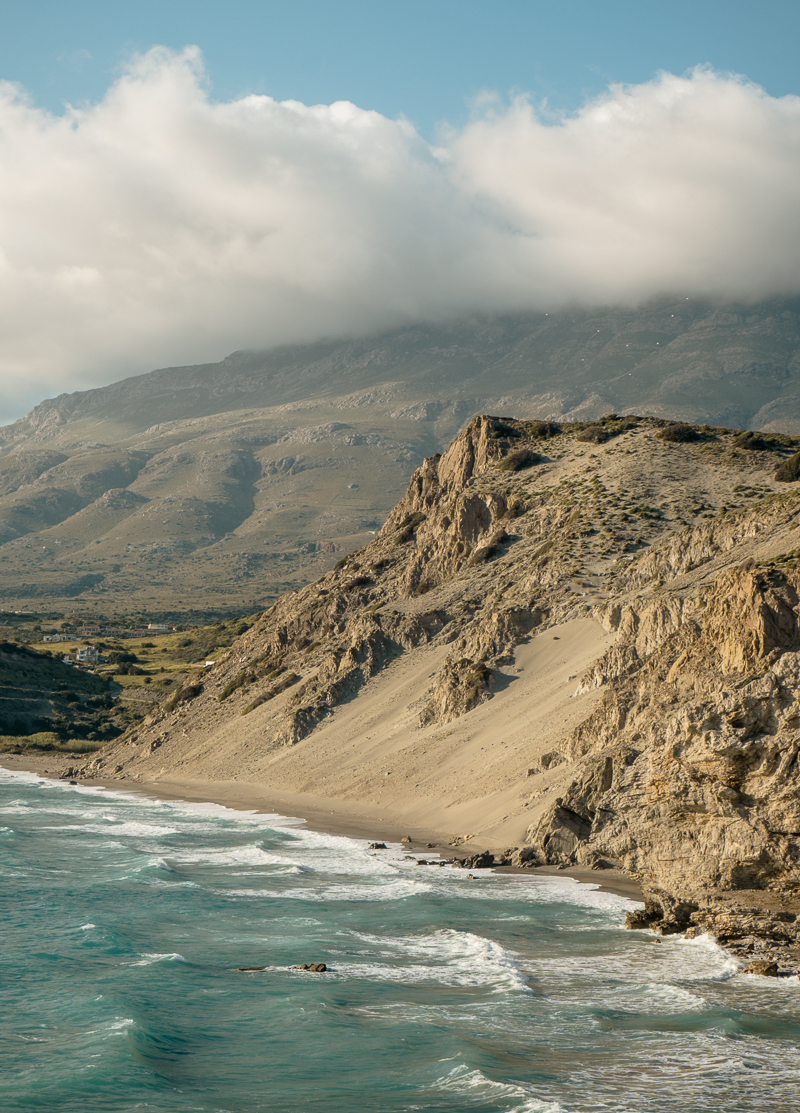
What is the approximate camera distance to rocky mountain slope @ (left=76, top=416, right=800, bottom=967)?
86.5ft

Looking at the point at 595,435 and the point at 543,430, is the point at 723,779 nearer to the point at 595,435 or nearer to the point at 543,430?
the point at 595,435

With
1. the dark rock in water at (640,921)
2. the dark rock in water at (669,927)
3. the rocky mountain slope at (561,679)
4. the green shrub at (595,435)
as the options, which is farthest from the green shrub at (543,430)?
the dark rock in water at (669,927)

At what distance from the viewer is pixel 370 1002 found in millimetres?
24547

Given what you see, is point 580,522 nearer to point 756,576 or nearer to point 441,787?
point 441,787

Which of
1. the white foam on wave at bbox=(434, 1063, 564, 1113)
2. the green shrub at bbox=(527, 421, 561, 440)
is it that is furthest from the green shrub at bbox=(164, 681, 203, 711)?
the white foam on wave at bbox=(434, 1063, 564, 1113)

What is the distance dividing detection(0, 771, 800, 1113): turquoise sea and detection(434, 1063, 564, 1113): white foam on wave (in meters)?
0.05

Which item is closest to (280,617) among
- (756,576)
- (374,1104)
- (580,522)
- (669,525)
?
(580,522)

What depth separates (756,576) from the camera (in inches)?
1351

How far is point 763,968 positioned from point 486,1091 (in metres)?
9.22

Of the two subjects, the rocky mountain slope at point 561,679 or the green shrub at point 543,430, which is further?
the green shrub at point 543,430

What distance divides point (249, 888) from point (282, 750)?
26.0 m

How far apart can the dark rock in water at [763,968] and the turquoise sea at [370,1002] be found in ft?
0.97

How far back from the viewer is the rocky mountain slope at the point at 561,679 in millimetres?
26359

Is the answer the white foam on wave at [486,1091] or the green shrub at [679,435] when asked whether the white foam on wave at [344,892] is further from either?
the green shrub at [679,435]
